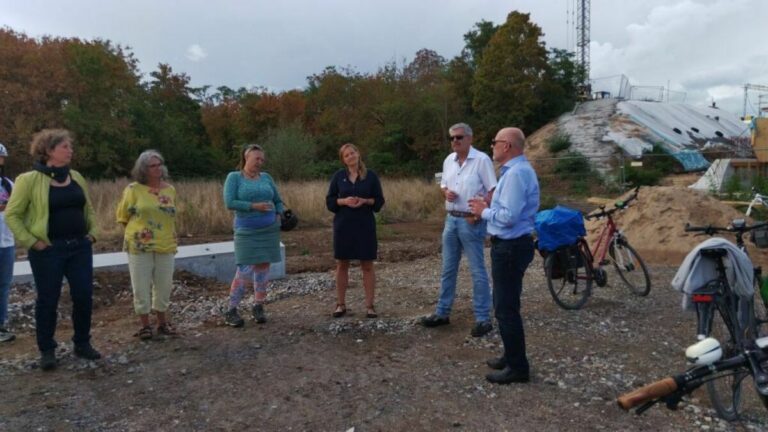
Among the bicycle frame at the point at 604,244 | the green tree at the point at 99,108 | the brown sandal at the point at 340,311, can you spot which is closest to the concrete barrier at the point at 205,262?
the brown sandal at the point at 340,311

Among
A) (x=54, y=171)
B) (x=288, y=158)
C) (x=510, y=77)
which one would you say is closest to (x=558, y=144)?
(x=510, y=77)

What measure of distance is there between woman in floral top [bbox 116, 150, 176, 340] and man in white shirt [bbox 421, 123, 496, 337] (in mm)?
2502

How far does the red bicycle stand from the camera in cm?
617

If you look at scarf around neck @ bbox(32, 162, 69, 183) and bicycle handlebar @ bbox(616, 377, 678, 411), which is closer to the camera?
bicycle handlebar @ bbox(616, 377, 678, 411)

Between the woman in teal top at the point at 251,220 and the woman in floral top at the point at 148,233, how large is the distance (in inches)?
22.8

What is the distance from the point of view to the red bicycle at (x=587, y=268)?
6.17 meters

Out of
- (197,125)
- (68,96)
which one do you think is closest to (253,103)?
(197,125)

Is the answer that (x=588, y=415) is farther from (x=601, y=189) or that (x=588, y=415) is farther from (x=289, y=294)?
(x=601, y=189)

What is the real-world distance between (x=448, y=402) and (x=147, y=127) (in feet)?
99.5

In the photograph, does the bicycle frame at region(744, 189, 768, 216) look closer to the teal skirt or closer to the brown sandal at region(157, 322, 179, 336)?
the teal skirt

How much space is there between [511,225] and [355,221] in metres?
2.01

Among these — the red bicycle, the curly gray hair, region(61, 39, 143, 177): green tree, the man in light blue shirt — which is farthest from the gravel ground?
region(61, 39, 143, 177): green tree

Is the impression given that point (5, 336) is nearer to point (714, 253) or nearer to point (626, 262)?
point (714, 253)

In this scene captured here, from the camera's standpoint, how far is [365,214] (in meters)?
5.57
